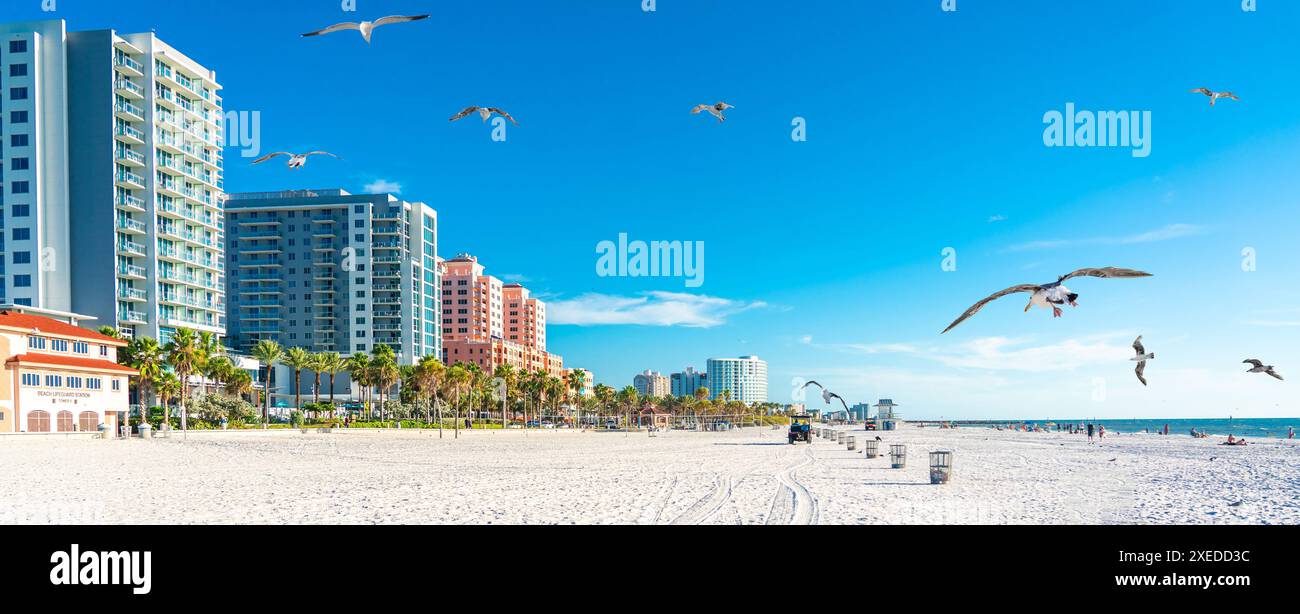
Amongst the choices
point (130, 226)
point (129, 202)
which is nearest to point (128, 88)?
point (129, 202)

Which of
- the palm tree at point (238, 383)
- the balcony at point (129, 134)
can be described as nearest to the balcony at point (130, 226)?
the balcony at point (129, 134)

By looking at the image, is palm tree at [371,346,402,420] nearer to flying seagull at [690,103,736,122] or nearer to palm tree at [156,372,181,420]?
palm tree at [156,372,181,420]

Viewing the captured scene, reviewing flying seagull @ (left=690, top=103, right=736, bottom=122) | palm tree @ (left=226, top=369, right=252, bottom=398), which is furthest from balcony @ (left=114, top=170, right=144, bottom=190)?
flying seagull @ (left=690, top=103, right=736, bottom=122)

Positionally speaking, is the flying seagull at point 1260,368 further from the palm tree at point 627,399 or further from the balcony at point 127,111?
the palm tree at point 627,399

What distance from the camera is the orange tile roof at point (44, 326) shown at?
5691 centimetres

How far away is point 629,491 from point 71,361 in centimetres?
5466

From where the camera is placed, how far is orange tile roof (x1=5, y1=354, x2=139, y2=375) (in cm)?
5519

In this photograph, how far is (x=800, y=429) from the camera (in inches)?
2269

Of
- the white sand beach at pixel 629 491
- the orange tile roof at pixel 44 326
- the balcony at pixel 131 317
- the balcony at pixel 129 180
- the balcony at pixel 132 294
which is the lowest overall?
the white sand beach at pixel 629 491

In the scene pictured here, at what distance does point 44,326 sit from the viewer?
6003 centimetres

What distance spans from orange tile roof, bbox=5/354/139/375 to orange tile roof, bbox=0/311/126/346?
1.71 m
